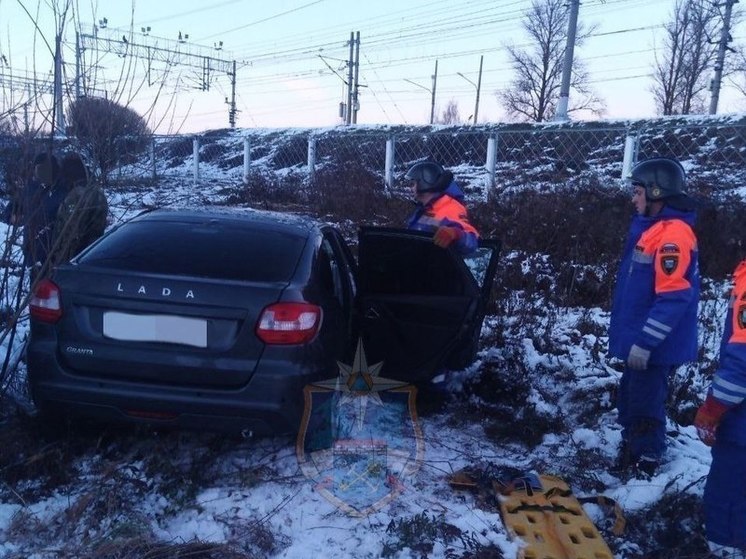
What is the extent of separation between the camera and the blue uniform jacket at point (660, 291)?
134 inches

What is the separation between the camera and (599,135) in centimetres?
1270

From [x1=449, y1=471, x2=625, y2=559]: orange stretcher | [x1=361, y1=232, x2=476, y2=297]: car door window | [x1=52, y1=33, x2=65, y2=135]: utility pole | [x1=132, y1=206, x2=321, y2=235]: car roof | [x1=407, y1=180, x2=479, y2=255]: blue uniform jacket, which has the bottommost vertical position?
[x1=449, y1=471, x2=625, y2=559]: orange stretcher

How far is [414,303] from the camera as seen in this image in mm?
4246

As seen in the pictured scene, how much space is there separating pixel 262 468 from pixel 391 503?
28.6 inches

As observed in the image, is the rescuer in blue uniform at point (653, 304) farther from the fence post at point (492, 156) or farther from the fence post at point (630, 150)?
the fence post at point (492, 156)

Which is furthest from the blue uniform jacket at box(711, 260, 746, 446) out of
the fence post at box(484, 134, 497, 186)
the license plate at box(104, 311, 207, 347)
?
the fence post at box(484, 134, 497, 186)

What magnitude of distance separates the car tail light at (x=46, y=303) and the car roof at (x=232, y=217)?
2.74 ft

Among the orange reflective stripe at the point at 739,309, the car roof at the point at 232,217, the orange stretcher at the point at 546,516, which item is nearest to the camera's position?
the orange reflective stripe at the point at 739,309

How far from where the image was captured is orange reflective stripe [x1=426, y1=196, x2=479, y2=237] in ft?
15.3

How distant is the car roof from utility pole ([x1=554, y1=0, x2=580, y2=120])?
15.0 metres

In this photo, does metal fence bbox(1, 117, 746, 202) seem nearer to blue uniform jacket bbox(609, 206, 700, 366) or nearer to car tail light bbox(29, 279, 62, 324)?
car tail light bbox(29, 279, 62, 324)

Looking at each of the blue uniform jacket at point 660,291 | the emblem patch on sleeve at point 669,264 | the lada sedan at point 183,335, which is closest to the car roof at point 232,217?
the lada sedan at point 183,335

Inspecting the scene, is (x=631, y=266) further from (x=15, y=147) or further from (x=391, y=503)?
(x=15, y=147)

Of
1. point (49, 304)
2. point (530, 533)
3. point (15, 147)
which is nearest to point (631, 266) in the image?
point (530, 533)
